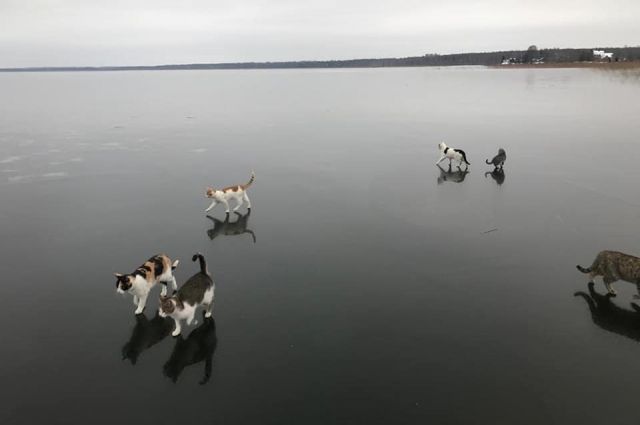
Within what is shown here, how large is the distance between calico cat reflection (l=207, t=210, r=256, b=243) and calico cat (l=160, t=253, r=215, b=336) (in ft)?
13.3

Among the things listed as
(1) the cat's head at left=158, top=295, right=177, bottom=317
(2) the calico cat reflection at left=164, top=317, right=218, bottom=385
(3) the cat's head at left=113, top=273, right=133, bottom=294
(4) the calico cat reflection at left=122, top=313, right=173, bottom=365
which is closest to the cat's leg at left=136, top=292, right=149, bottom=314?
(4) the calico cat reflection at left=122, top=313, right=173, bottom=365

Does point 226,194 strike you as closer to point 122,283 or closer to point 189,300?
point 122,283

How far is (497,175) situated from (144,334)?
16.0 metres

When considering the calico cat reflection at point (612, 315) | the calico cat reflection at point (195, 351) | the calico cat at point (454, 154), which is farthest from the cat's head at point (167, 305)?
the calico cat at point (454, 154)

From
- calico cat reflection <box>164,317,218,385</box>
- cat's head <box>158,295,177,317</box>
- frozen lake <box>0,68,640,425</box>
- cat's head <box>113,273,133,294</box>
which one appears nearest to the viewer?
frozen lake <box>0,68,640,425</box>

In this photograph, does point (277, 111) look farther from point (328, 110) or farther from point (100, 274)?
point (100, 274)

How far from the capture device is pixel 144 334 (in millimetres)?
8531

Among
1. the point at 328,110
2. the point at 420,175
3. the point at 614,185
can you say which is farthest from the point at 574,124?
the point at 328,110

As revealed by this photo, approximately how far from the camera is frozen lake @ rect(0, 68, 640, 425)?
6.95 m

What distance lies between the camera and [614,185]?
671 inches

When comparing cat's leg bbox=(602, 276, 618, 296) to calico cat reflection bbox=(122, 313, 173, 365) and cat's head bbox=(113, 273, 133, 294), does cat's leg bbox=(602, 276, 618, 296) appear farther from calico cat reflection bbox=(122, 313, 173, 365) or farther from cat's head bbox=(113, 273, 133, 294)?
cat's head bbox=(113, 273, 133, 294)

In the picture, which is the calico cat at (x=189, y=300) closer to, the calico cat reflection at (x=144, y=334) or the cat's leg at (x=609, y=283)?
the calico cat reflection at (x=144, y=334)

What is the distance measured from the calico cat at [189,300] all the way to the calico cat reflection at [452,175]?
41.2 ft

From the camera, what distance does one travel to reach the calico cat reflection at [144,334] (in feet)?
26.4
